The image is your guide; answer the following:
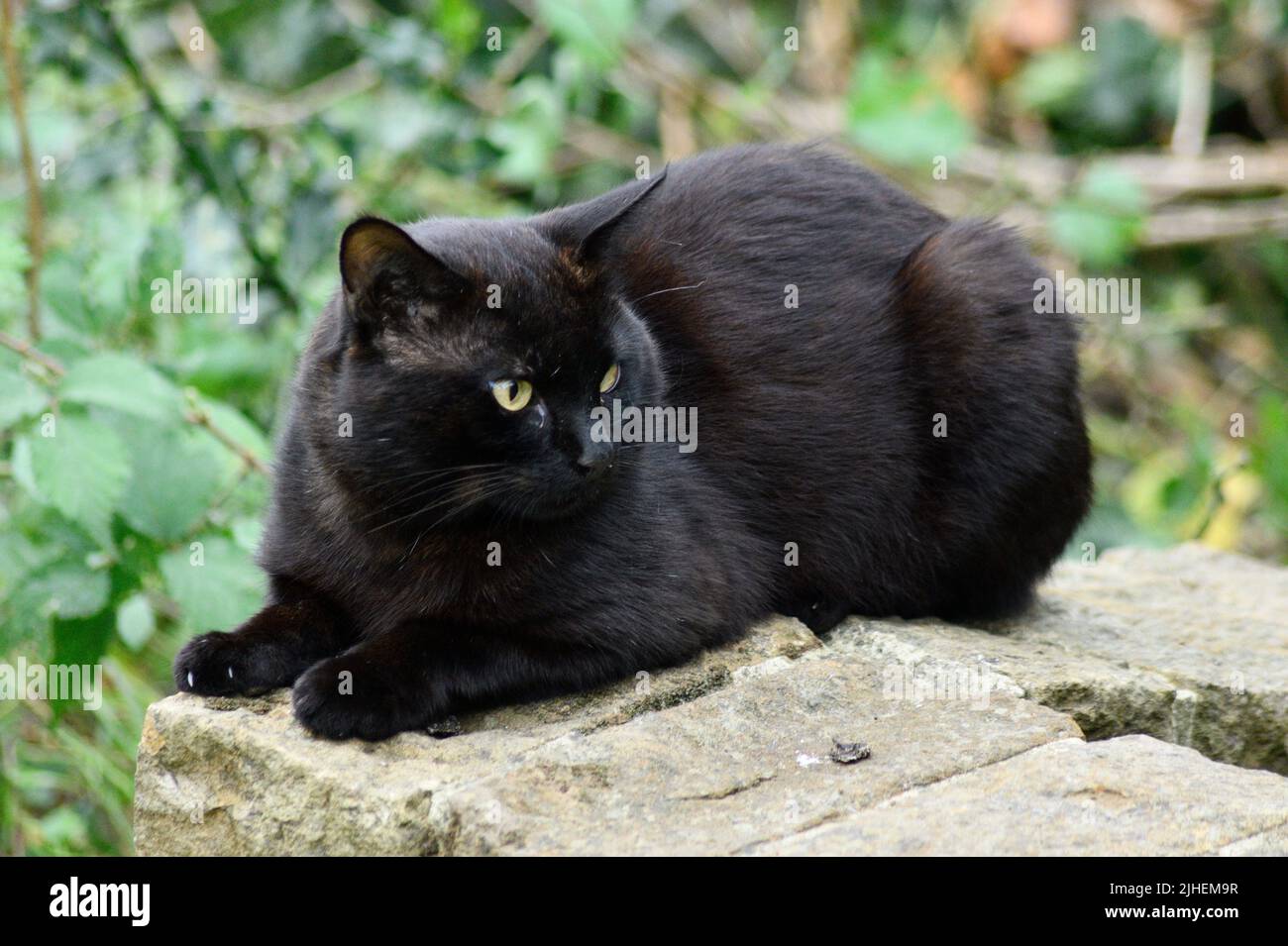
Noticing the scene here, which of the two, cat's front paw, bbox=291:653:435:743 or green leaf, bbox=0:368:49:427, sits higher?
green leaf, bbox=0:368:49:427

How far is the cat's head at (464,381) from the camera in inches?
105

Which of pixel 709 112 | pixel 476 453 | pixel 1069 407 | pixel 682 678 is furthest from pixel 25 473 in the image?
pixel 709 112

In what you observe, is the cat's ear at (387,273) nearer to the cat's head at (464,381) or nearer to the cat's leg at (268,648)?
the cat's head at (464,381)

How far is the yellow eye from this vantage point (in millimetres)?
2660

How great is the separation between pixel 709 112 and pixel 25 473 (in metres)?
3.74

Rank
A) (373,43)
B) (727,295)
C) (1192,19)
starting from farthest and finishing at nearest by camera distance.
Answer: (1192,19) < (373,43) < (727,295)

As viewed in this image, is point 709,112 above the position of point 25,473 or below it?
above

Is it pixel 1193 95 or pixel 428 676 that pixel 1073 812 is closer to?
pixel 428 676

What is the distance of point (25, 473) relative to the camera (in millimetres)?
3582

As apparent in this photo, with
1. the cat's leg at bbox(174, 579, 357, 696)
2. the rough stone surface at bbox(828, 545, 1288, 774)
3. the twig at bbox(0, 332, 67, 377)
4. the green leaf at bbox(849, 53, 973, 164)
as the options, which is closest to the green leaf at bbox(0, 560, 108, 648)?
the twig at bbox(0, 332, 67, 377)

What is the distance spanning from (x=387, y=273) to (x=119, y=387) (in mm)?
868

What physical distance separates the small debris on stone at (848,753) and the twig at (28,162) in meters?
2.62

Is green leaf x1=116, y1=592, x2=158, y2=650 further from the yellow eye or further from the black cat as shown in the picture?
the yellow eye
